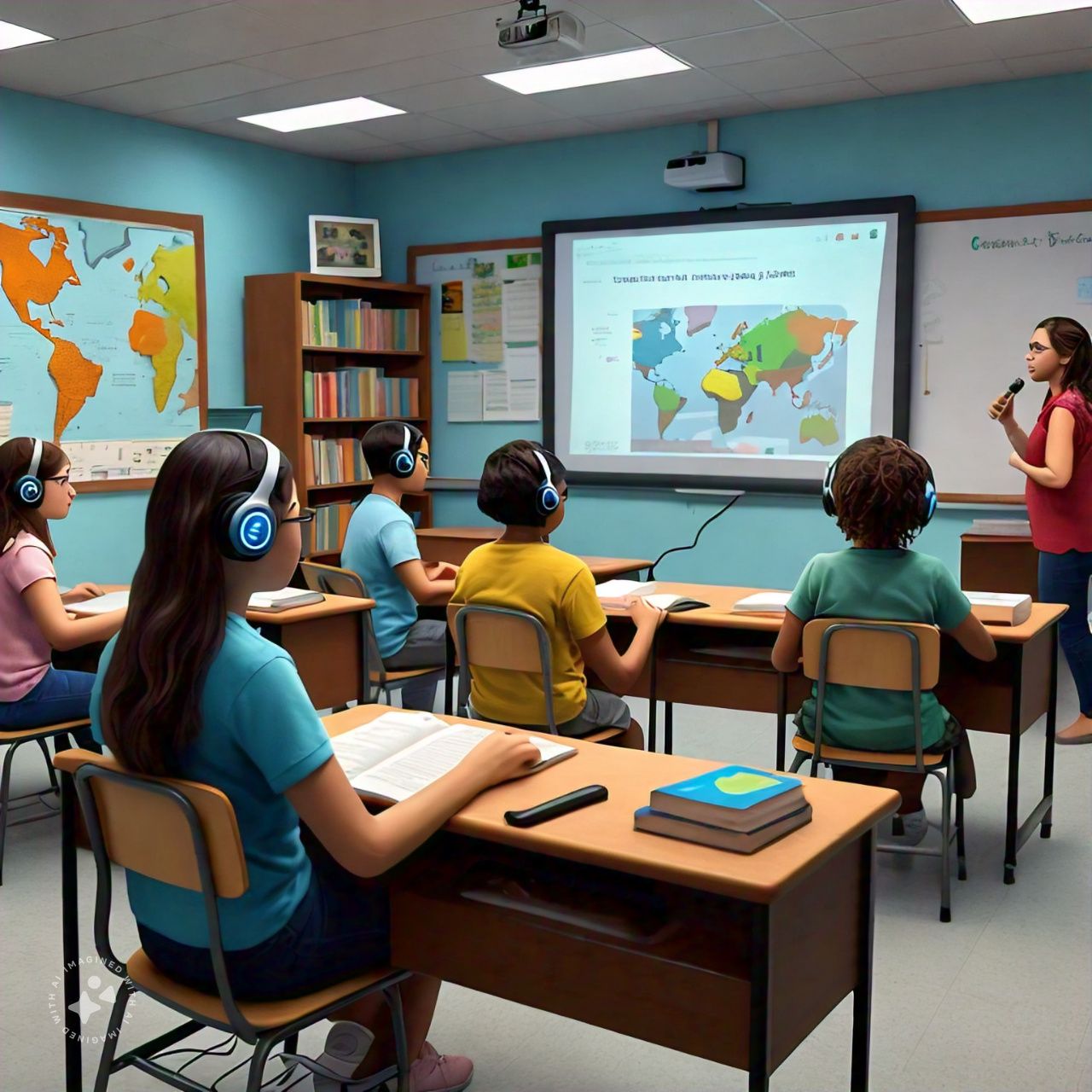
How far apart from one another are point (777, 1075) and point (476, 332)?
17.1 feet

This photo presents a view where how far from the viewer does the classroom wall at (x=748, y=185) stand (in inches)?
208

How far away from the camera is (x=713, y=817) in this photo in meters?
1.46

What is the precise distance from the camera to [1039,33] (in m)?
4.57

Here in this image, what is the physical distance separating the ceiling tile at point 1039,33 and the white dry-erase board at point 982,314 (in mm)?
694

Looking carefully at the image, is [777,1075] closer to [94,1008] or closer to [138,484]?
[94,1008]

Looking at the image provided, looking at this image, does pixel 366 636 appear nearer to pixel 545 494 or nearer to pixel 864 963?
pixel 545 494

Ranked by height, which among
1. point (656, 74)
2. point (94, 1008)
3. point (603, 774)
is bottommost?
point (94, 1008)

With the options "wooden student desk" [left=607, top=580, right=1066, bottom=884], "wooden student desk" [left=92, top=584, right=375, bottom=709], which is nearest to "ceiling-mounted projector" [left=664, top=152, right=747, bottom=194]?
"wooden student desk" [left=607, top=580, right=1066, bottom=884]

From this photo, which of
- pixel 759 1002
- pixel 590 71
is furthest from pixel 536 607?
pixel 590 71

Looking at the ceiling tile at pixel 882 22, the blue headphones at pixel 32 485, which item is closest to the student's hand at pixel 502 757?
the blue headphones at pixel 32 485

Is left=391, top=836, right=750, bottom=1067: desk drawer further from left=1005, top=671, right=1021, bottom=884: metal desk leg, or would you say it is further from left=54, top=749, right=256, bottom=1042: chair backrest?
left=1005, top=671, right=1021, bottom=884: metal desk leg

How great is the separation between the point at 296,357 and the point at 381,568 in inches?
104

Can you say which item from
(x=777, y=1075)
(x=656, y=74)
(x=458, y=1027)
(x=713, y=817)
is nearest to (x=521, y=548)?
(x=458, y=1027)

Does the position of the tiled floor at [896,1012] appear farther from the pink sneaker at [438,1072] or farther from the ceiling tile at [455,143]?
the ceiling tile at [455,143]
